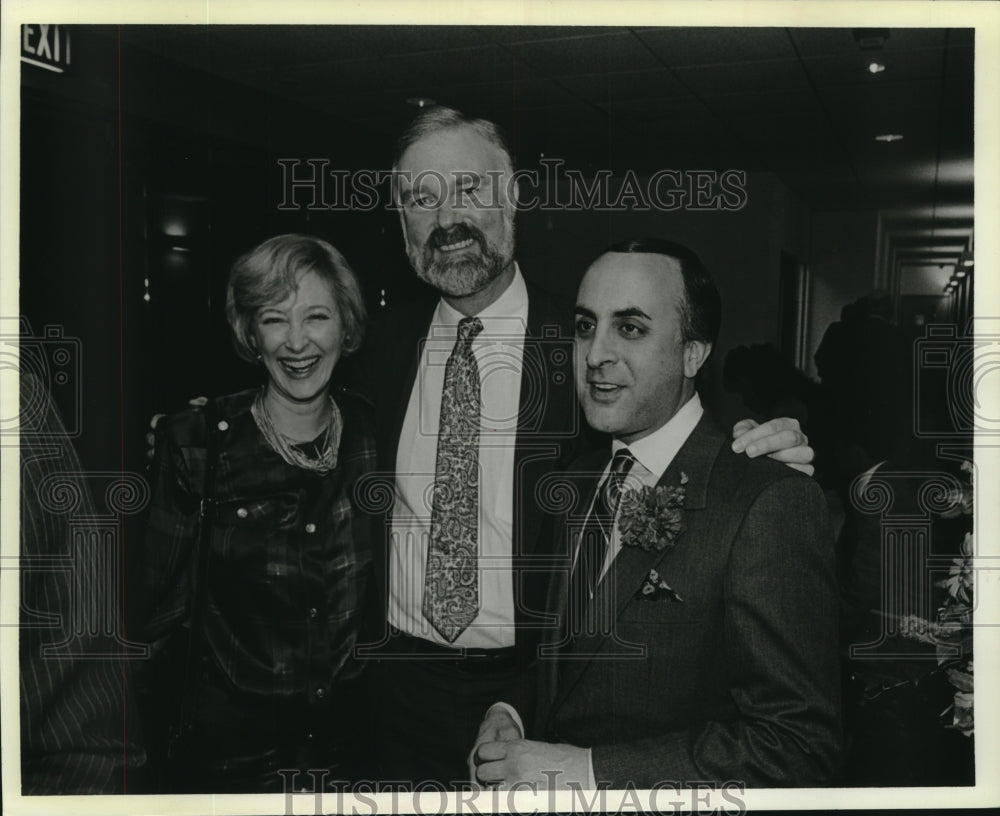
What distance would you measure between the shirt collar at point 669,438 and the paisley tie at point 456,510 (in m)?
0.48

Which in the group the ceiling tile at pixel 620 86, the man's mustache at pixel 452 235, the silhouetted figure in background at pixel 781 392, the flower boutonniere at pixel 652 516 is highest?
the ceiling tile at pixel 620 86

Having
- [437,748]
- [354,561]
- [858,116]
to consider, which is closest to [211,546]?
[354,561]

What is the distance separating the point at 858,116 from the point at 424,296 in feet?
4.35

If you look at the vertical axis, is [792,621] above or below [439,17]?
below

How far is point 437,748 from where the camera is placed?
298 cm

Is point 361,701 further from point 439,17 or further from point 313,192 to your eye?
point 439,17

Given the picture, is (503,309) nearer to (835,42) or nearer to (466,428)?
(466,428)

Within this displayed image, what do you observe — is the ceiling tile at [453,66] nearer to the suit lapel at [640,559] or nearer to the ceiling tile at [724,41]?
the ceiling tile at [724,41]

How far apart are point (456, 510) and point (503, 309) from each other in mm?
583

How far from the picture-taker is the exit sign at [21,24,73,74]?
2961 millimetres

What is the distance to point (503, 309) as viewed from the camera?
9.67 feet

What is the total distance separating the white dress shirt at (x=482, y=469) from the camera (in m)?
2.93

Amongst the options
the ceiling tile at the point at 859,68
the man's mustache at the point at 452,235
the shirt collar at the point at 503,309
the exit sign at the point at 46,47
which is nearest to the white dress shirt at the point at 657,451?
the shirt collar at the point at 503,309

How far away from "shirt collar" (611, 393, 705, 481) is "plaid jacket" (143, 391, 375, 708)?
78cm
